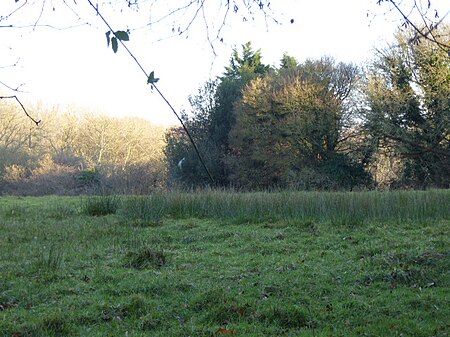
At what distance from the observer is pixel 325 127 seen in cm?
2562

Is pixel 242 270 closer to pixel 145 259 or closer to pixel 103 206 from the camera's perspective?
pixel 145 259

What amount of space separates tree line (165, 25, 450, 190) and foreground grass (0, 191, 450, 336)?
407 inches

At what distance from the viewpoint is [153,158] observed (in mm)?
34750

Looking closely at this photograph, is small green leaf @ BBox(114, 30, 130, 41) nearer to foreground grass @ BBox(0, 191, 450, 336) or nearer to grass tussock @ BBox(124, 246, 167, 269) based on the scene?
foreground grass @ BBox(0, 191, 450, 336)

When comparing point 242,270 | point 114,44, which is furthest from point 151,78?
point 242,270

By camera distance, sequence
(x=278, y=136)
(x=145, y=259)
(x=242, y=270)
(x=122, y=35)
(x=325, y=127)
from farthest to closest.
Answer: (x=278, y=136)
(x=325, y=127)
(x=145, y=259)
(x=242, y=270)
(x=122, y=35)

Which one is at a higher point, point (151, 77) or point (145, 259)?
point (151, 77)

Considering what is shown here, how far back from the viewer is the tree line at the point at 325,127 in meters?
23.1

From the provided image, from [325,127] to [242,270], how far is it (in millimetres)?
19831

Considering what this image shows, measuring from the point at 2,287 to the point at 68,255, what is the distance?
181 cm

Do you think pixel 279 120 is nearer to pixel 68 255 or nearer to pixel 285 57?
pixel 285 57

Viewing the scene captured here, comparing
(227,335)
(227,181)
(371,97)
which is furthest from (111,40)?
(227,181)

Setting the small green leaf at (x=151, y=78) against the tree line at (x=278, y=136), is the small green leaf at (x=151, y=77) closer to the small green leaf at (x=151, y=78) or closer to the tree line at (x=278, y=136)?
the small green leaf at (x=151, y=78)

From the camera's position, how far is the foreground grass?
464 cm
